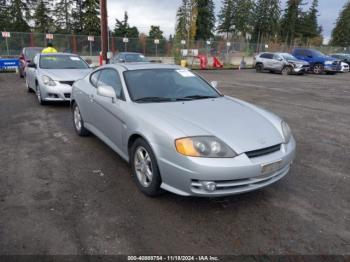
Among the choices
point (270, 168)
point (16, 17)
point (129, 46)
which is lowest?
point (270, 168)

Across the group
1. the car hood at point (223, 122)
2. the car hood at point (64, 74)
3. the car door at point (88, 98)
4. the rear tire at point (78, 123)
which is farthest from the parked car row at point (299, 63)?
the car hood at point (223, 122)

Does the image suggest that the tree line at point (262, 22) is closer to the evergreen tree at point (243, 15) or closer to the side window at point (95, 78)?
the evergreen tree at point (243, 15)

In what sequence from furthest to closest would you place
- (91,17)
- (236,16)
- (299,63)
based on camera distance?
(236,16), (91,17), (299,63)

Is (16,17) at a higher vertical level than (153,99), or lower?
higher

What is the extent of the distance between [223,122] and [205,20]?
7109 cm

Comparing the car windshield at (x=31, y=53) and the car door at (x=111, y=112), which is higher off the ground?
the car windshield at (x=31, y=53)

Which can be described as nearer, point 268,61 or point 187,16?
point 268,61

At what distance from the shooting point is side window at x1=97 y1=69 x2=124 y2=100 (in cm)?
416

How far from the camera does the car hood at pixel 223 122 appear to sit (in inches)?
121

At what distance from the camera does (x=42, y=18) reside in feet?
163

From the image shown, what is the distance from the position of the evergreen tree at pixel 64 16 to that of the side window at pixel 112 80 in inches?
2015

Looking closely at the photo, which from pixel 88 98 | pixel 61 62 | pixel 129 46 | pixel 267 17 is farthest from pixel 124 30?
pixel 88 98

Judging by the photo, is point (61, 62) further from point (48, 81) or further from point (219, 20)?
point (219, 20)

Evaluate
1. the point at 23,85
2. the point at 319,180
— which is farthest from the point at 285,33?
the point at 319,180
